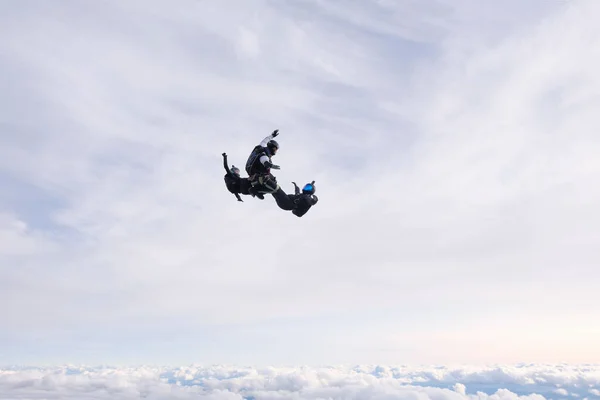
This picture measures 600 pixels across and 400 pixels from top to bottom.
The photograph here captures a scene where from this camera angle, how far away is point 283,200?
1708 centimetres

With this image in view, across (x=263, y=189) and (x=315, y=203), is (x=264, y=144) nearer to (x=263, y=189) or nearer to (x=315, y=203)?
(x=263, y=189)

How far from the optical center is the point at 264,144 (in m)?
16.3

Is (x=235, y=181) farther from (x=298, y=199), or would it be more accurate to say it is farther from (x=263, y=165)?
(x=298, y=199)

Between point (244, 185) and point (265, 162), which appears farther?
point (244, 185)

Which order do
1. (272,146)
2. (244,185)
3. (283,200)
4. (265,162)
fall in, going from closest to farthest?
(265,162) → (272,146) → (283,200) → (244,185)

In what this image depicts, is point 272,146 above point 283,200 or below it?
above

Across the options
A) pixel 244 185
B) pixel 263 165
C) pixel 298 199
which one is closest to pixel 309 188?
pixel 298 199

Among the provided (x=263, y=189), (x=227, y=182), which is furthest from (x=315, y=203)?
(x=227, y=182)

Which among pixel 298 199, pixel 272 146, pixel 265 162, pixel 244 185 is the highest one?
pixel 272 146

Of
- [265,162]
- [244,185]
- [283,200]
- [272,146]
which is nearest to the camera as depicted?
[265,162]

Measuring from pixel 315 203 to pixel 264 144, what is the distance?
3403mm

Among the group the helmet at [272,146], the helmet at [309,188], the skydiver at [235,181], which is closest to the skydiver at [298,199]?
the helmet at [309,188]

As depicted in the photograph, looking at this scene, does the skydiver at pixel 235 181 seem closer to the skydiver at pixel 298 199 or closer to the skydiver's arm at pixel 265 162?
the skydiver at pixel 298 199

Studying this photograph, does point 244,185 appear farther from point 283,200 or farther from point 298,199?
point 298,199
